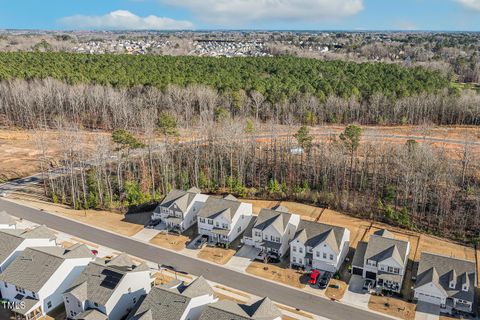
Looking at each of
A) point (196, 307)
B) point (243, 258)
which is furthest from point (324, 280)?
point (196, 307)

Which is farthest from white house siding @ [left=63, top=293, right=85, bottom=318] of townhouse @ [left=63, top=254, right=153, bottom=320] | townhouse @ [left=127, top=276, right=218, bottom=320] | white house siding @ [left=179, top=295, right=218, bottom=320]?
white house siding @ [left=179, top=295, right=218, bottom=320]

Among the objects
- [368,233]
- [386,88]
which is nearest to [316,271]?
[368,233]

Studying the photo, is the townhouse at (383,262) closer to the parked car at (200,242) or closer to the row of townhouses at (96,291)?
the row of townhouses at (96,291)

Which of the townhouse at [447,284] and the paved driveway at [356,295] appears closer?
the townhouse at [447,284]

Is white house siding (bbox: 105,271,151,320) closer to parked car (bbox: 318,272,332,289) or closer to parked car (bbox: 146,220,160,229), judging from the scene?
parked car (bbox: 146,220,160,229)

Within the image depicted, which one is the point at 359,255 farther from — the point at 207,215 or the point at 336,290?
the point at 207,215

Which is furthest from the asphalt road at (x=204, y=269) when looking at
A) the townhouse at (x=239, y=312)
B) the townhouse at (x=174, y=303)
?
the townhouse at (x=174, y=303)
